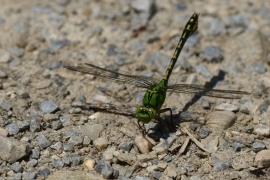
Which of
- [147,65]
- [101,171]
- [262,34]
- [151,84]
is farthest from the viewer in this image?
[262,34]

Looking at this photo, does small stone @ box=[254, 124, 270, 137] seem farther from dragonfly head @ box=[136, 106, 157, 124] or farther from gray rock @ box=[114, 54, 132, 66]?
gray rock @ box=[114, 54, 132, 66]

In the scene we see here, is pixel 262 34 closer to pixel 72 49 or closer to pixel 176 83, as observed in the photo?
pixel 176 83

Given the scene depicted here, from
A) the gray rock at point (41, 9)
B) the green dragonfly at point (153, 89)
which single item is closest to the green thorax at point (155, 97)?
the green dragonfly at point (153, 89)

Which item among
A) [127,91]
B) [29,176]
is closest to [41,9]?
[127,91]

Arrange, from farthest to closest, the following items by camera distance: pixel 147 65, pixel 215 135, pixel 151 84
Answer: pixel 147 65
pixel 151 84
pixel 215 135

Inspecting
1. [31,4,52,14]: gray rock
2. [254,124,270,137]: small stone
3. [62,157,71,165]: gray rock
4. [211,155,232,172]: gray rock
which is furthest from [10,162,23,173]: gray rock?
[31,4,52,14]: gray rock

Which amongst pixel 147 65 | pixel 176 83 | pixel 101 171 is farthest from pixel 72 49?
pixel 101 171

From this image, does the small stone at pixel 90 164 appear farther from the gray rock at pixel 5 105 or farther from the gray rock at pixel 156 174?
the gray rock at pixel 5 105
